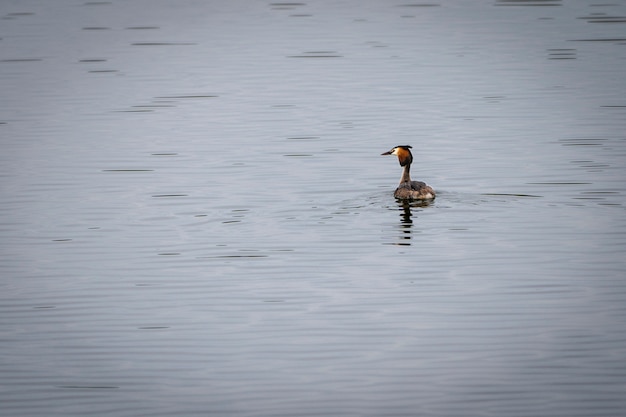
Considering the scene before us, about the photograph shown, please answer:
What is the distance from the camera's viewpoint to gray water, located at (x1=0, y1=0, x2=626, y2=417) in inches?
555

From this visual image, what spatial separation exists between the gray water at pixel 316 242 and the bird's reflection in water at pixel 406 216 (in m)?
0.12

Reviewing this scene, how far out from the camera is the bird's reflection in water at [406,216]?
20.5 meters

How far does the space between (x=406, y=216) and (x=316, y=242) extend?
2575 millimetres

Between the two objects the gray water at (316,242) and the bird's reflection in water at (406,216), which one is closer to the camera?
the gray water at (316,242)

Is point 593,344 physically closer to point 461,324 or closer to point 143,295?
point 461,324

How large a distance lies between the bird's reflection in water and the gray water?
0.38ft

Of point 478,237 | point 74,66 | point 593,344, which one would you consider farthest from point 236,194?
point 74,66

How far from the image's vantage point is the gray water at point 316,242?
14.1m

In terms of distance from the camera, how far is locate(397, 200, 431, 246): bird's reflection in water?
67.4ft

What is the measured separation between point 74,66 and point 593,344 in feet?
119

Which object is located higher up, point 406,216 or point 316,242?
point 316,242

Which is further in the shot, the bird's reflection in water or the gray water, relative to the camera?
the bird's reflection in water

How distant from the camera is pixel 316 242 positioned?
20.6m

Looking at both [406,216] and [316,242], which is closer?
[316,242]
